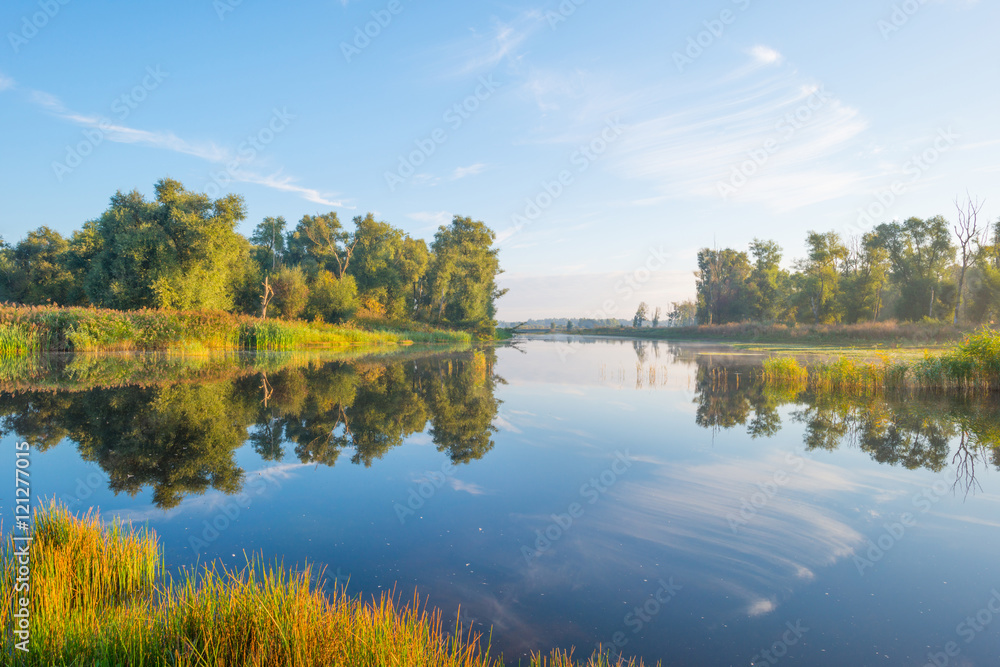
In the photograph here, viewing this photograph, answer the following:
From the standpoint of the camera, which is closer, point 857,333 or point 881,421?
point 881,421

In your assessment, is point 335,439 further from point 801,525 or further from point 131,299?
point 131,299

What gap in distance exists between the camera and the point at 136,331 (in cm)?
2380

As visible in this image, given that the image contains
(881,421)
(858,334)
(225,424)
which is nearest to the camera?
(225,424)

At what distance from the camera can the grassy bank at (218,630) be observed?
2.23 metres

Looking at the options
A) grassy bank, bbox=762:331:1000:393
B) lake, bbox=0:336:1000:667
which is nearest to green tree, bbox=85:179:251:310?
lake, bbox=0:336:1000:667

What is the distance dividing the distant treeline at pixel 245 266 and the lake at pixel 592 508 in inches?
1097

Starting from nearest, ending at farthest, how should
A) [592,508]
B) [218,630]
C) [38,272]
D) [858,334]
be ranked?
1. [218,630]
2. [592,508]
3. [858,334]
4. [38,272]

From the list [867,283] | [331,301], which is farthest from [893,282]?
[331,301]

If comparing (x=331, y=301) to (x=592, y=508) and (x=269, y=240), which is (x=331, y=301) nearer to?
(x=269, y=240)

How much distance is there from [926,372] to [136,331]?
105ft

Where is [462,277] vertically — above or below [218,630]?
above

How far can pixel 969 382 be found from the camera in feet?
44.9

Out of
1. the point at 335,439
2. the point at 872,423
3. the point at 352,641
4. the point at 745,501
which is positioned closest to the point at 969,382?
the point at 872,423

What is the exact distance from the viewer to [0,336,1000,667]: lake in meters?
3.04
